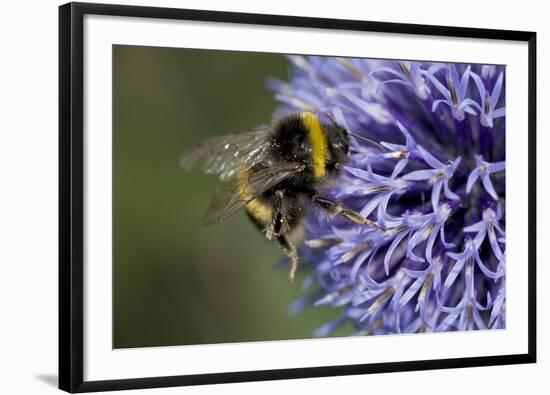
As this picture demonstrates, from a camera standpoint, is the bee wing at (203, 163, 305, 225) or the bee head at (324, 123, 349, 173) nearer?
the bee wing at (203, 163, 305, 225)

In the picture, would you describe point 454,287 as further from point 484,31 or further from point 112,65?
point 112,65

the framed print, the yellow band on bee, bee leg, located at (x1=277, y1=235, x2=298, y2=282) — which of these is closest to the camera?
the framed print

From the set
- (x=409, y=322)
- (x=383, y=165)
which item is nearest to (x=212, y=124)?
(x=383, y=165)

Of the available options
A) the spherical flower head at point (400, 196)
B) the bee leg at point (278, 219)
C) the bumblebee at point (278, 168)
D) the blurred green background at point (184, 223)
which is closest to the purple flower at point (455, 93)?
the spherical flower head at point (400, 196)

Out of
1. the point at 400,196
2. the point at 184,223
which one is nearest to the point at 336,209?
the point at 400,196

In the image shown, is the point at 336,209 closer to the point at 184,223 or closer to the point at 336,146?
the point at 336,146

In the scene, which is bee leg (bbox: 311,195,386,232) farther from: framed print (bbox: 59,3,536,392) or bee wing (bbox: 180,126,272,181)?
bee wing (bbox: 180,126,272,181)

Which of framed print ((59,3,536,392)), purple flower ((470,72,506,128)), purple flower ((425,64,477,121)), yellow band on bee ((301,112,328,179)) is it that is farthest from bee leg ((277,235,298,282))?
purple flower ((470,72,506,128))

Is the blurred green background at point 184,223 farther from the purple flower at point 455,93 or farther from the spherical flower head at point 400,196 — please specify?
the purple flower at point 455,93
